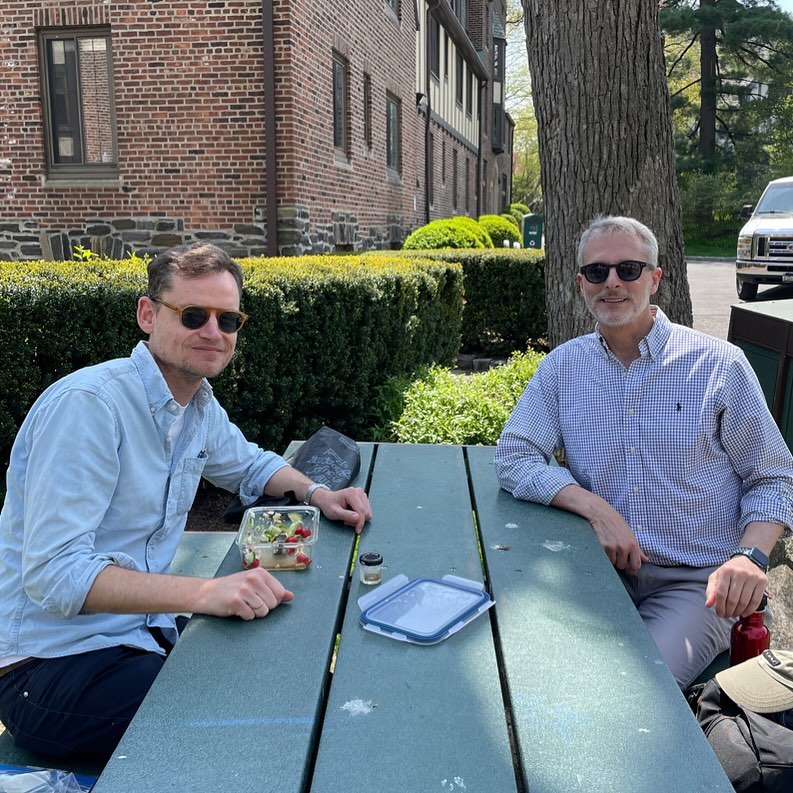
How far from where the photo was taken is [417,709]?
145 cm

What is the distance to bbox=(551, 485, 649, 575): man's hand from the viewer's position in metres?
2.39

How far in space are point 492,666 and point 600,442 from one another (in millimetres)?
1207

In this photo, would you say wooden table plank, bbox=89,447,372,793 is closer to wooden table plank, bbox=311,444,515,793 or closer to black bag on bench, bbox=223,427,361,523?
wooden table plank, bbox=311,444,515,793

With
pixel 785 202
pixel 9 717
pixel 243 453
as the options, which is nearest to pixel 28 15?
pixel 243 453

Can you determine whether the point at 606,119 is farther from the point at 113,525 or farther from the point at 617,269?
the point at 113,525

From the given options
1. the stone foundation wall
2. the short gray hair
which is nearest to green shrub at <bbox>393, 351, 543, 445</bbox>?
the short gray hair

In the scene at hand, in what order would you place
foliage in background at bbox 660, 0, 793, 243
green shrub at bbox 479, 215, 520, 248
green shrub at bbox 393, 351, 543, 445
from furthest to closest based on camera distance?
foliage in background at bbox 660, 0, 793, 243
green shrub at bbox 479, 215, 520, 248
green shrub at bbox 393, 351, 543, 445

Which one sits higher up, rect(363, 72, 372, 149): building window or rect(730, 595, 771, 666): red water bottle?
rect(363, 72, 372, 149): building window

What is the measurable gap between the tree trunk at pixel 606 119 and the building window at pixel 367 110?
913 centimetres

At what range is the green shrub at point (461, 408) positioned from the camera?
5.05m

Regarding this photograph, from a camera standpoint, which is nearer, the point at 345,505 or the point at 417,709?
the point at 417,709

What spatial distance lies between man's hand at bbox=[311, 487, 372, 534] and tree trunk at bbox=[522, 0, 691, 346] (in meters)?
2.50

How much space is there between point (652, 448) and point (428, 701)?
1.38 m

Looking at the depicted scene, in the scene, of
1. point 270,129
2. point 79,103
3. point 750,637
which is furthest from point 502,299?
point 750,637
